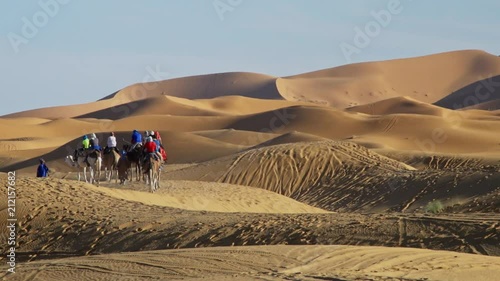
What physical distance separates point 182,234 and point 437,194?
13694 millimetres

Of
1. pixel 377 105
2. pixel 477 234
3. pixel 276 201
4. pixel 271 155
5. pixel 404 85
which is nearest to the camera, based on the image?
pixel 477 234

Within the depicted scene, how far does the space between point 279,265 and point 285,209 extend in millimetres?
15305

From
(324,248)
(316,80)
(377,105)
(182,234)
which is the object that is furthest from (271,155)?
(316,80)

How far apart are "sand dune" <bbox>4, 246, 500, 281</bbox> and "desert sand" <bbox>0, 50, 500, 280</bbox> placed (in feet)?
0.09

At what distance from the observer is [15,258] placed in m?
17.5

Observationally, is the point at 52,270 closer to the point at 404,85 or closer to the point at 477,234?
the point at 477,234

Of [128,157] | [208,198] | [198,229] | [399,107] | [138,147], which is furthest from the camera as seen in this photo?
[399,107]

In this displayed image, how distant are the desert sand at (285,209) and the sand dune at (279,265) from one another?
1.0 inches

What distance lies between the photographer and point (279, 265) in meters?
12.4

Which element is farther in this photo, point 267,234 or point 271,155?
point 271,155

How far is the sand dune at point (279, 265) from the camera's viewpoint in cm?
1188

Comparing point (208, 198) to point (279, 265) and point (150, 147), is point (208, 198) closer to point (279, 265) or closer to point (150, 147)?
point (150, 147)
